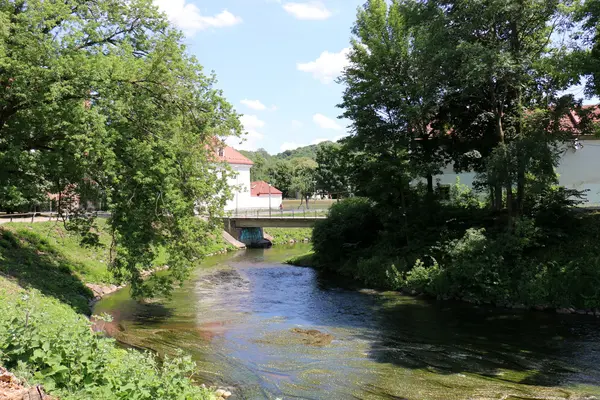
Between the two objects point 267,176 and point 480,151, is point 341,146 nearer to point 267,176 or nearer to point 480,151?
point 480,151

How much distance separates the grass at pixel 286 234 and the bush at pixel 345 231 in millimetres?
19491

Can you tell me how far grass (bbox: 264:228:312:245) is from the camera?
53.2m

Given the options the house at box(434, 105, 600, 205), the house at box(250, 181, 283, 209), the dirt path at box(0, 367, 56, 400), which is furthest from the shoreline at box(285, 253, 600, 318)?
the house at box(250, 181, 283, 209)

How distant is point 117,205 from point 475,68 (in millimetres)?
14917

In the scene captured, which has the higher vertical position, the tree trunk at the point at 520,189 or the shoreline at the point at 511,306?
the tree trunk at the point at 520,189

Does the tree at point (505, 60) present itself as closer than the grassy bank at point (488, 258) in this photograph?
No

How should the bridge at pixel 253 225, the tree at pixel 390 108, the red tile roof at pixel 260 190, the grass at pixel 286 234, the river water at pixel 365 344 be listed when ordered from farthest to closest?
the red tile roof at pixel 260 190 → the grass at pixel 286 234 → the bridge at pixel 253 225 → the tree at pixel 390 108 → the river water at pixel 365 344

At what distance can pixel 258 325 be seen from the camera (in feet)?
55.9

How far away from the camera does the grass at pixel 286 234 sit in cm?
5322

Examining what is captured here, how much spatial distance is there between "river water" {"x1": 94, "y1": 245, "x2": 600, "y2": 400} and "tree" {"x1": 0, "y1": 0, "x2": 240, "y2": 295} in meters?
2.98

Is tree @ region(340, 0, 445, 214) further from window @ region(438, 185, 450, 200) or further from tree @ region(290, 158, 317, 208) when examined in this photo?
tree @ region(290, 158, 317, 208)

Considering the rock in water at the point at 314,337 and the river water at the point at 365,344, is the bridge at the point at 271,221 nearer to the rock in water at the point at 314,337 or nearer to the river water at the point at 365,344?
the river water at the point at 365,344

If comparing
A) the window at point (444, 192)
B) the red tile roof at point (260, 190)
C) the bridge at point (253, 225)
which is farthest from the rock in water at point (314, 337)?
the red tile roof at point (260, 190)

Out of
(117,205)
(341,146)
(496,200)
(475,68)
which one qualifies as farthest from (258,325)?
(496,200)
